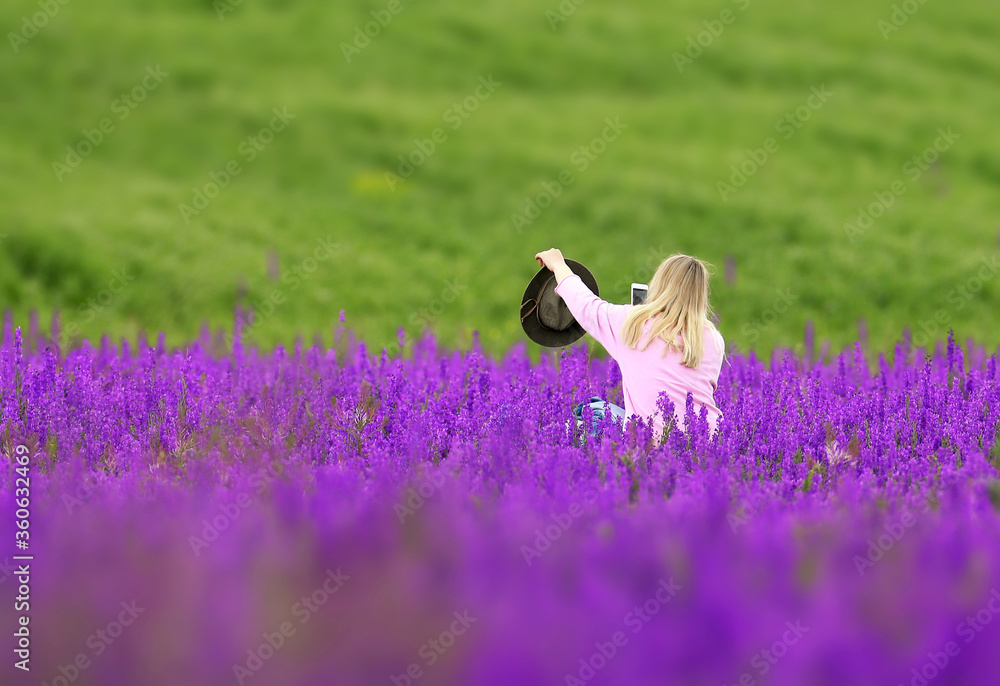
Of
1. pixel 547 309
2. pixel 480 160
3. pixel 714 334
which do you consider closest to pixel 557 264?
pixel 547 309

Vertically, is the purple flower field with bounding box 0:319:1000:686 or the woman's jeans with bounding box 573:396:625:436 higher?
the purple flower field with bounding box 0:319:1000:686

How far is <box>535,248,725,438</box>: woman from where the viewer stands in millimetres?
4168

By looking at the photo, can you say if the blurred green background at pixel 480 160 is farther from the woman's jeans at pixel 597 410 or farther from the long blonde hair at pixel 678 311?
the long blonde hair at pixel 678 311

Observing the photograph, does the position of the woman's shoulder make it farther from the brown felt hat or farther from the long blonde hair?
the brown felt hat

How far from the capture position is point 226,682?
1.20 m

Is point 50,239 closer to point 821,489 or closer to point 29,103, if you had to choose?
point 29,103

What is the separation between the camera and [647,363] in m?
4.22

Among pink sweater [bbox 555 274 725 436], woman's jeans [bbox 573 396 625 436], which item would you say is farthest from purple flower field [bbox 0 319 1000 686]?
pink sweater [bbox 555 274 725 436]

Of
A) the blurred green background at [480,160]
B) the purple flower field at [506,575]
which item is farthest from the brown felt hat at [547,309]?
the blurred green background at [480,160]

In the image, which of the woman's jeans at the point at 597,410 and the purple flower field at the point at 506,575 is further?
the woman's jeans at the point at 597,410

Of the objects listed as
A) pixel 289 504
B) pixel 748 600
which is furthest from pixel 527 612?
pixel 289 504

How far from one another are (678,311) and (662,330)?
105mm

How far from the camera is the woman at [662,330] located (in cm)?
417

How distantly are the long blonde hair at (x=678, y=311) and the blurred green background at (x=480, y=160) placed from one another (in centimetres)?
467
